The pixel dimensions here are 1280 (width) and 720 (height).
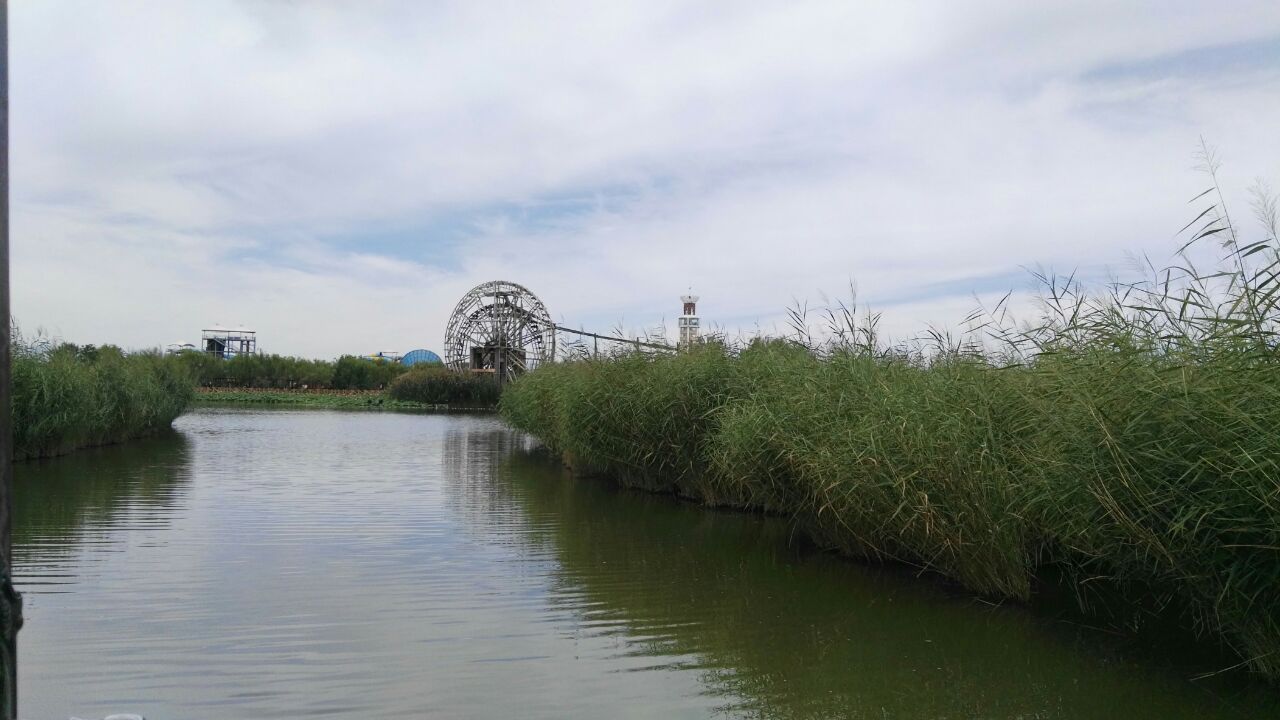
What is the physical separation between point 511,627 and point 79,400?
42.3ft

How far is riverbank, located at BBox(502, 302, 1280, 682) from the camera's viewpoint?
14.8 feet

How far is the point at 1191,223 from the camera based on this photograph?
5.12 metres

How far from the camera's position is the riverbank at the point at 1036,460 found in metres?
4.50

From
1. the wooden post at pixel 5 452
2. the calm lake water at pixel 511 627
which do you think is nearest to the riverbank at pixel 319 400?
the calm lake water at pixel 511 627

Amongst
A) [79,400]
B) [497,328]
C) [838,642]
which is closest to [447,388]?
[497,328]

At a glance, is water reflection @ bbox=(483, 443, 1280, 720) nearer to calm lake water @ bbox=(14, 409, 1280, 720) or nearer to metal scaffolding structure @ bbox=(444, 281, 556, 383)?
calm lake water @ bbox=(14, 409, 1280, 720)

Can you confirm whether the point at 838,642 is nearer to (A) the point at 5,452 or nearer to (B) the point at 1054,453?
(B) the point at 1054,453

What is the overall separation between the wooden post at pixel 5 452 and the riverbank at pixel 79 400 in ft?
44.3

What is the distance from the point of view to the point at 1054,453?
5574mm

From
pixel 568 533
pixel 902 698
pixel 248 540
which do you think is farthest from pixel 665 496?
pixel 902 698

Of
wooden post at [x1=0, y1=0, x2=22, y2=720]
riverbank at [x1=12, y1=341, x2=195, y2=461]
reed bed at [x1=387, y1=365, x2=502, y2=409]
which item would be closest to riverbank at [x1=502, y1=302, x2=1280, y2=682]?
wooden post at [x1=0, y1=0, x2=22, y2=720]

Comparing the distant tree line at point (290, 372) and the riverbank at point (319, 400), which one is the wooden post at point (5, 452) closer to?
the riverbank at point (319, 400)

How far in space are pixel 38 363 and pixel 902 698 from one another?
14790 mm

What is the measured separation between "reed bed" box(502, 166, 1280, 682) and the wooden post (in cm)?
454
